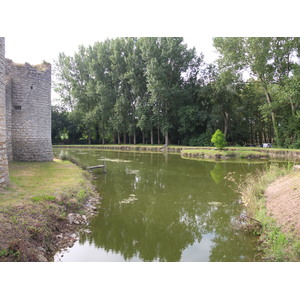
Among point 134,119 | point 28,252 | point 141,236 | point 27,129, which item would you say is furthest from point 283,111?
point 28,252

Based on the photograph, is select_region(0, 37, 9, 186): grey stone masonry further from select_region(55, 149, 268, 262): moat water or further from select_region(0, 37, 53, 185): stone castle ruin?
select_region(0, 37, 53, 185): stone castle ruin

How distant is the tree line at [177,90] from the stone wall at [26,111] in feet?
60.5

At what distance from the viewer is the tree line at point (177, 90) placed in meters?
25.4

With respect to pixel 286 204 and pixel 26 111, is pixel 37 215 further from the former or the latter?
pixel 26 111

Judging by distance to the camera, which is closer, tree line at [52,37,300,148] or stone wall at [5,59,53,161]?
stone wall at [5,59,53,161]

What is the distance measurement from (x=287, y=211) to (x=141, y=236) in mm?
3145

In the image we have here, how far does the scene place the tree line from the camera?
83.5 feet

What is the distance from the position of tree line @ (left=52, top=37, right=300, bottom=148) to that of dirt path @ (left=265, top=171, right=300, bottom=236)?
19.8 m

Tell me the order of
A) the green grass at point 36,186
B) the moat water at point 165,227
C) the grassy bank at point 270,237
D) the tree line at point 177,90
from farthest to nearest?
the tree line at point 177,90 → the green grass at point 36,186 → the moat water at point 165,227 → the grassy bank at point 270,237

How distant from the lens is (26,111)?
13.9m

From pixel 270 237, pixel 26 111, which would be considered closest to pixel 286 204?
pixel 270 237

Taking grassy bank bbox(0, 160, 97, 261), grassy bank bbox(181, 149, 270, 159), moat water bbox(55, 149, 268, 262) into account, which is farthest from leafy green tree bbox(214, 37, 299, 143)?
grassy bank bbox(0, 160, 97, 261)

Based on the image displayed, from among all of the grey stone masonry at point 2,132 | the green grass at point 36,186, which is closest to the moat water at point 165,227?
the green grass at point 36,186

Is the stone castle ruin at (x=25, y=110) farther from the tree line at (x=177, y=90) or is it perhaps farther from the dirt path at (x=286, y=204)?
the tree line at (x=177, y=90)
